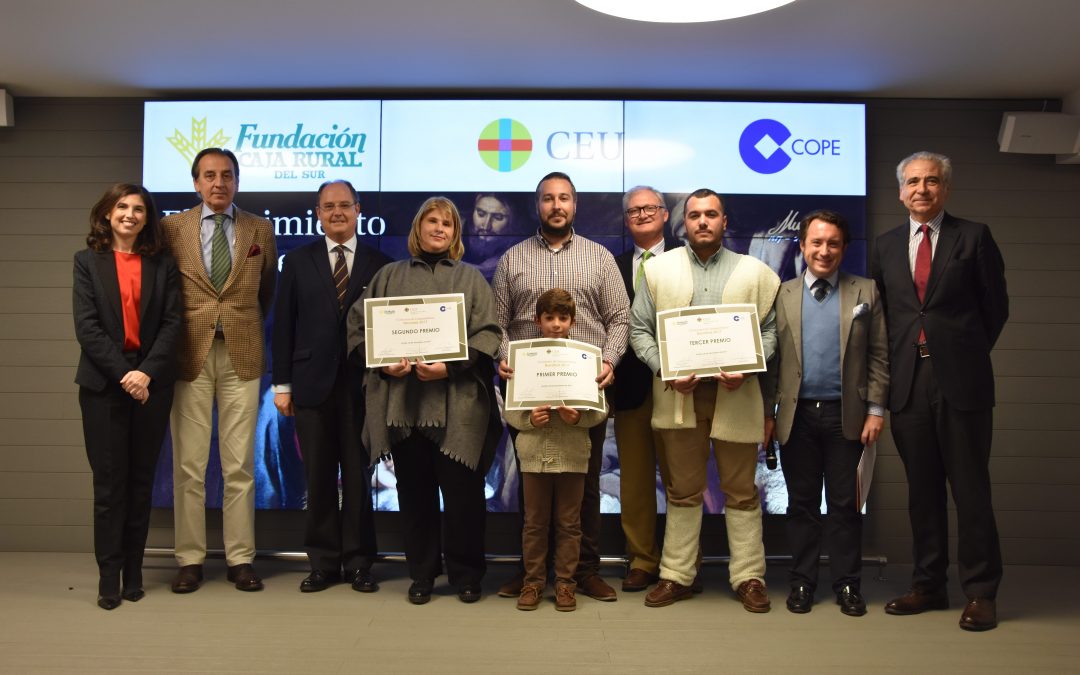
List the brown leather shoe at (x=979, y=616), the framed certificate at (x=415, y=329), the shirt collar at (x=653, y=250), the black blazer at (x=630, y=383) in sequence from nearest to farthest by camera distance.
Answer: the brown leather shoe at (x=979, y=616) → the framed certificate at (x=415, y=329) → the black blazer at (x=630, y=383) → the shirt collar at (x=653, y=250)

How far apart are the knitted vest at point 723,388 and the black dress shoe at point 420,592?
1.14 metres

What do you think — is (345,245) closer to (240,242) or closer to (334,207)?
(334,207)

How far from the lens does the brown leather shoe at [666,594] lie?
141 inches

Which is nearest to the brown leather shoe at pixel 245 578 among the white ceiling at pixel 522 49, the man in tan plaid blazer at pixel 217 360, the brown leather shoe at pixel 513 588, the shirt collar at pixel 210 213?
the man in tan plaid blazer at pixel 217 360

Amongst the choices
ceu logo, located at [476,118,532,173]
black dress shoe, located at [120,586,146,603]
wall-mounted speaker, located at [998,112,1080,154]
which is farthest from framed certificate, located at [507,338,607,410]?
wall-mounted speaker, located at [998,112,1080,154]

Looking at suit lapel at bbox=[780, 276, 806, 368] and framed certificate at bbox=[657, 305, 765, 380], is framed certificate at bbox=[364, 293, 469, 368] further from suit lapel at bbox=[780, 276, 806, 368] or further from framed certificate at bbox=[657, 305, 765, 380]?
suit lapel at bbox=[780, 276, 806, 368]

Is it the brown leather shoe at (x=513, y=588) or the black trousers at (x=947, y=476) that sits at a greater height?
the black trousers at (x=947, y=476)

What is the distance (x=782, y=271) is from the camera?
462 centimetres

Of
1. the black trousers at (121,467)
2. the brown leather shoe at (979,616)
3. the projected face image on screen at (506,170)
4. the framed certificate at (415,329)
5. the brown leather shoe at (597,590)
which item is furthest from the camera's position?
the projected face image on screen at (506,170)

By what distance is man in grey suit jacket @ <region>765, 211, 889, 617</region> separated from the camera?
11.4 feet

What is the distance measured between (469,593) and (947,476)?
1.99m

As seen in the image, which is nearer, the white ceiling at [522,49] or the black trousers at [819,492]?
the black trousers at [819,492]

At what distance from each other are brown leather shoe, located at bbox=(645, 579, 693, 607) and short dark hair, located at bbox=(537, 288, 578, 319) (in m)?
1.18

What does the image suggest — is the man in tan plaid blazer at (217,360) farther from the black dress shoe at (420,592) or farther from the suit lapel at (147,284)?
the black dress shoe at (420,592)
